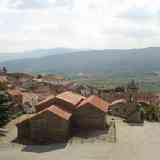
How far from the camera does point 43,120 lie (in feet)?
150

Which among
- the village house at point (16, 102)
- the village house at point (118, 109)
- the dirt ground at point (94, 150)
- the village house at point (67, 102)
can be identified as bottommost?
the dirt ground at point (94, 150)

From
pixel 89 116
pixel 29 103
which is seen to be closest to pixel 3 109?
pixel 89 116

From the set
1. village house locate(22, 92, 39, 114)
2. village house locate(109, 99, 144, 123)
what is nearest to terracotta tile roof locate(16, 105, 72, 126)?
village house locate(109, 99, 144, 123)

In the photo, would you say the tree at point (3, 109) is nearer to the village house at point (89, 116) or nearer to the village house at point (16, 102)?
the village house at point (16, 102)

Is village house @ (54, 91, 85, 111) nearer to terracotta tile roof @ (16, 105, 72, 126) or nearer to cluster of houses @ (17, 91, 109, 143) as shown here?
cluster of houses @ (17, 91, 109, 143)

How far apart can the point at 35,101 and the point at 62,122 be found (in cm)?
2489

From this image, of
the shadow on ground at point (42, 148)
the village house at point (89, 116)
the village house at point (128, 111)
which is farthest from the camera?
the village house at point (128, 111)

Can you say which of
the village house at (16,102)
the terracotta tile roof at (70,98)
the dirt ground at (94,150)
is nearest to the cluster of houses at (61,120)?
the terracotta tile roof at (70,98)

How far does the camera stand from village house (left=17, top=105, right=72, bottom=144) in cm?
4538

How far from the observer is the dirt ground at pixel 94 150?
Answer: 39.2 metres

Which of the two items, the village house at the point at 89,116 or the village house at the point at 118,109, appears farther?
the village house at the point at 118,109

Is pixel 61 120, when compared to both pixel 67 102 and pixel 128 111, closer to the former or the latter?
pixel 67 102

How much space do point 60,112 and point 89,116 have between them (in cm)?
351

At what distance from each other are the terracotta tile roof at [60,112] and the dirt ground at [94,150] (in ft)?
8.93
